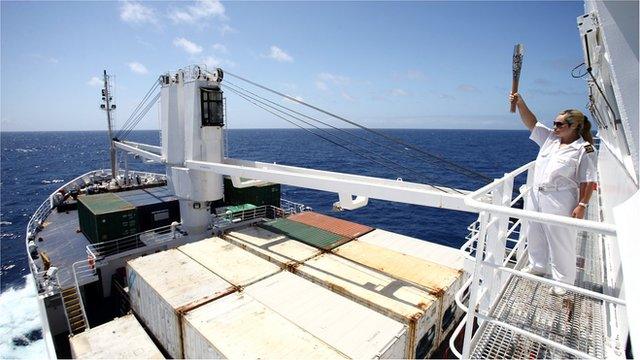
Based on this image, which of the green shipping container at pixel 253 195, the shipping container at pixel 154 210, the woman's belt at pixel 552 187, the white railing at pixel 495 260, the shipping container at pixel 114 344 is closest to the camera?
the white railing at pixel 495 260

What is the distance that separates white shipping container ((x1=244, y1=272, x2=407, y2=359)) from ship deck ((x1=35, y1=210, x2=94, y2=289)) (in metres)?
11.1

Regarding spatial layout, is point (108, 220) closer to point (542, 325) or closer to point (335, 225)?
point (335, 225)

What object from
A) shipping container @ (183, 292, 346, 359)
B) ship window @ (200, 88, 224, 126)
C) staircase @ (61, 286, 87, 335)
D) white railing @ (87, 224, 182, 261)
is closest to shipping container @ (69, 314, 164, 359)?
shipping container @ (183, 292, 346, 359)

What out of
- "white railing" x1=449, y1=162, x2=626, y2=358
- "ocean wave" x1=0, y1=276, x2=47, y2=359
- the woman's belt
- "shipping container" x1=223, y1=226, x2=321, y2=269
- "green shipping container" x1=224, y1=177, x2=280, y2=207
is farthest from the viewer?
"green shipping container" x1=224, y1=177, x2=280, y2=207

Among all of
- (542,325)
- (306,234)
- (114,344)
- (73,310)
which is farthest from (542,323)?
(73,310)

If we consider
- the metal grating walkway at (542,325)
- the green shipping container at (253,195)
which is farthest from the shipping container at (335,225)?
the metal grating walkway at (542,325)

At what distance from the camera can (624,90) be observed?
101 inches

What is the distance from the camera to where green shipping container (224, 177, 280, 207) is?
78.0 ft

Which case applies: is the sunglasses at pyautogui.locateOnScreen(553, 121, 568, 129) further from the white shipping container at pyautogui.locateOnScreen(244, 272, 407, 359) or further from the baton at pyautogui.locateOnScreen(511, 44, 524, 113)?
the white shipping container at pyautogui.locateOnScreen(244, 272, 407, 359)

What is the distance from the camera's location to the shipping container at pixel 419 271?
1112 centimetres

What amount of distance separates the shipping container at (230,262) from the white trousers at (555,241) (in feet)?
29.5

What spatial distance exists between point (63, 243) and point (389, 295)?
829 inches

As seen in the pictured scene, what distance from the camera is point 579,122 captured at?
5105 millimetres

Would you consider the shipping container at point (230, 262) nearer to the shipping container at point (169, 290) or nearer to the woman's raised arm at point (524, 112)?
the shipping container at point (169, 290)
